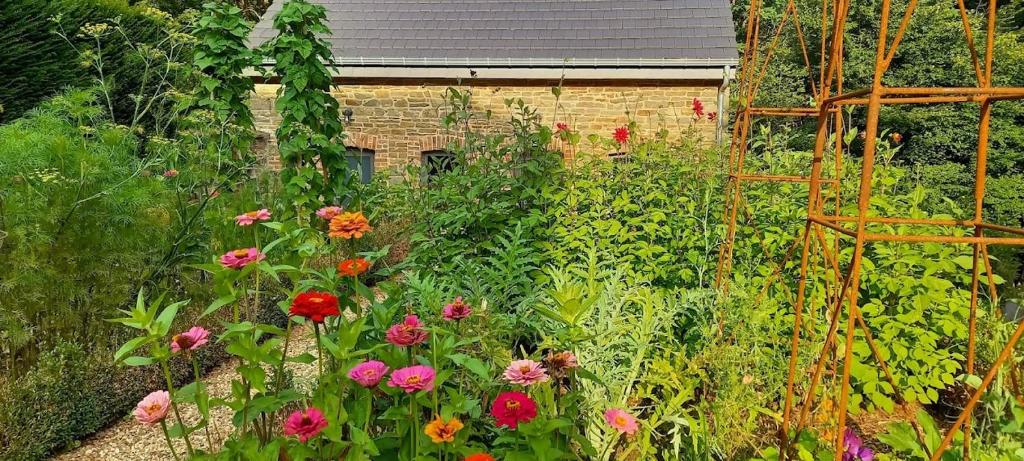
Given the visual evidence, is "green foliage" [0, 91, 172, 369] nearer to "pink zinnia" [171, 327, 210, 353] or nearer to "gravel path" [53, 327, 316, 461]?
"gravel path" [53, 327, 316, 461]

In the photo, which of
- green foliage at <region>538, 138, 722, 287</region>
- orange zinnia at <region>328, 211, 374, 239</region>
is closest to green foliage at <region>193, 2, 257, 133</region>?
green foliage at <region>538, 138, 722, 287</region>

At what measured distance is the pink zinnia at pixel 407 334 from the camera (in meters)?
1.49

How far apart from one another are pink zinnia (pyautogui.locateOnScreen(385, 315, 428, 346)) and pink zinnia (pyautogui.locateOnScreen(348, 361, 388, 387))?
100mm

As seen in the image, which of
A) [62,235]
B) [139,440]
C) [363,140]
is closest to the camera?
[139,440]

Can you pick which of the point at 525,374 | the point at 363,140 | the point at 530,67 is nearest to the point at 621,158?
the point at 525,374

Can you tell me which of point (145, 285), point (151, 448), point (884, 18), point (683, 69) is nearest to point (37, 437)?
point (151, 448)

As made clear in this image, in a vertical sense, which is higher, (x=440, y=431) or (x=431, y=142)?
(x=431, y=142)

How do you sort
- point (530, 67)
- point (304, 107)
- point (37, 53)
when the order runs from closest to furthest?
point (304, 107), point (37, 53), point (530, 67)

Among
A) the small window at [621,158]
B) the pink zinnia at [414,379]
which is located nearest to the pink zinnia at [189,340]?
the pink zinnia at [414,379]

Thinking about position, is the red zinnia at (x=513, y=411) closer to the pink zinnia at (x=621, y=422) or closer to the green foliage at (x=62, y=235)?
the pink zinnia at (x=621, y=422)

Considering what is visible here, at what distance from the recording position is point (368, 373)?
1.37 m

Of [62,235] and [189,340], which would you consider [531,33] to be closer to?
[62,235]

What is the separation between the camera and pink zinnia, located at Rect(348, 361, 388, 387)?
136cm

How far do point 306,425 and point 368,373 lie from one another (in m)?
0.18
